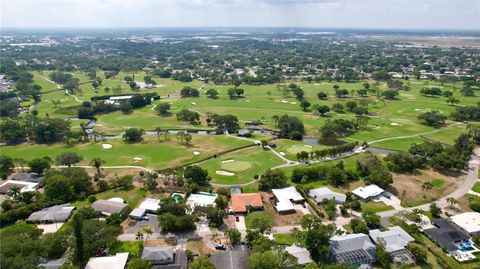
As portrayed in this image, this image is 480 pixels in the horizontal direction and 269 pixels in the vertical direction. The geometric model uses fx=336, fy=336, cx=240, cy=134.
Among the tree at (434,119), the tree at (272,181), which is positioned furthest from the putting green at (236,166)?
the tree at (434,119)

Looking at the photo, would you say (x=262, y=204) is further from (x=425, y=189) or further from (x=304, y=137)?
(x=304, y=137)

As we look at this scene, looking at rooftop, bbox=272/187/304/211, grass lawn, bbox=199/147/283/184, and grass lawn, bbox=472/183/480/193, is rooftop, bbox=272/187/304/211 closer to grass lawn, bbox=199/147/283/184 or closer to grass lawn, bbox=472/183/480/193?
grass lawn, bbox=199/147/283/184

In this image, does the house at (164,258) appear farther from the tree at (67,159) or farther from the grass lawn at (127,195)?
the tree at (67,159)

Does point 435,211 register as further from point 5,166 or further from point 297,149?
point 5,166

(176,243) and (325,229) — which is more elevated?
(325,229)

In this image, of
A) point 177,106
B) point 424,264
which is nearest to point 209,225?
point 424,264

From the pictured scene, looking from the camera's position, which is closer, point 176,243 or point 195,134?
point 176,243

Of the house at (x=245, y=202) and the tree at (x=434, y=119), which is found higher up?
the tree at (x=434, y=119)
